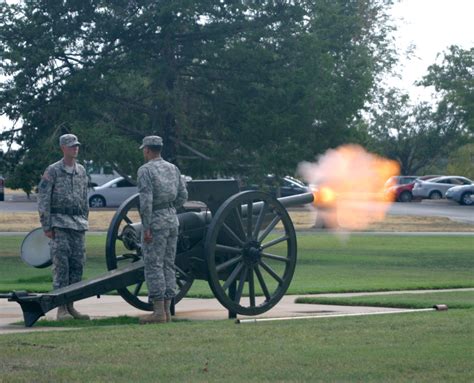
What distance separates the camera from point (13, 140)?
25.6 meters

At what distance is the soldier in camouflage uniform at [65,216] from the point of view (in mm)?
13234

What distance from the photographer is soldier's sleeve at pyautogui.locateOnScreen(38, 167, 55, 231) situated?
43.3 ft

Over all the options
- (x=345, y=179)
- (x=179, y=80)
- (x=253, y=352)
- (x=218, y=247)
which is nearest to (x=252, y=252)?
(x=218, y=247)

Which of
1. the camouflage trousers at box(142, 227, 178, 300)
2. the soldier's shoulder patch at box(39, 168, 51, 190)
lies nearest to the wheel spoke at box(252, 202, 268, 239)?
the camouflage trousers at box(142, 227, 178, 300)

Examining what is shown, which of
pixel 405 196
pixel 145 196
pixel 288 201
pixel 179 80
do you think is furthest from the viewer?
pixel 405 196

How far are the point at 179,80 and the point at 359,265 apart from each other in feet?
16.1

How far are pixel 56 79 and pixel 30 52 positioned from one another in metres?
1.00

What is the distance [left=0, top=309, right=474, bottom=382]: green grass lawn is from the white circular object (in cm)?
274

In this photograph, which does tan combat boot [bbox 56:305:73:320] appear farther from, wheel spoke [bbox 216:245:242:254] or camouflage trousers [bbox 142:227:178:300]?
wheel spoke [bbox 216:245:242:254]

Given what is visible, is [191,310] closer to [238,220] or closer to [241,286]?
[241,286]

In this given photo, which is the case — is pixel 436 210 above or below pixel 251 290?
below

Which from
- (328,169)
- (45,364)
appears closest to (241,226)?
(45,364)

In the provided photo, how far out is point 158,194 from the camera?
1274cm

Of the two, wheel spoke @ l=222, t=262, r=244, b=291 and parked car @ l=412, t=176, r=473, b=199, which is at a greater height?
wheel spoke @ l=222, t=262, r=244, b=291
